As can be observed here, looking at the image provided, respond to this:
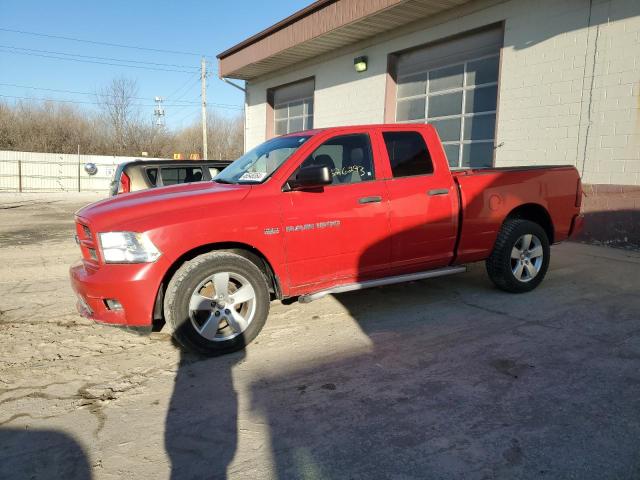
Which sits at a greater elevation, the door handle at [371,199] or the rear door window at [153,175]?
the rear door window at [153,175]

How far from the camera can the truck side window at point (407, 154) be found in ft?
15.2

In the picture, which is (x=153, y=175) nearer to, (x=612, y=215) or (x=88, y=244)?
(x=88, y=244)

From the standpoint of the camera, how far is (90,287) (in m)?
3.52

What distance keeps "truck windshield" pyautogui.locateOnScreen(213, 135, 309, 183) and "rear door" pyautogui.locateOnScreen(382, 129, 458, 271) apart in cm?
98

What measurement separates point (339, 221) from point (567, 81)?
6.75 meters

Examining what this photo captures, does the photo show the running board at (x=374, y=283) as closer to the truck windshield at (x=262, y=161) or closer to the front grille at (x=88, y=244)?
the truck windshield at (x=262, y=161)

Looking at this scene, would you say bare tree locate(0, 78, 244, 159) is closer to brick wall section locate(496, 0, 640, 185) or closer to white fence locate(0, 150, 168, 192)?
white fence locate(0, 150, 168, 192)

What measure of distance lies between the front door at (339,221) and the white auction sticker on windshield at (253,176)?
1.07ft

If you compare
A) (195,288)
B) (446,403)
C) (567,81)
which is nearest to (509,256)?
(446,403)

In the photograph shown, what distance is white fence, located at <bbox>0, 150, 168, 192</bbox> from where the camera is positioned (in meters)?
29.4

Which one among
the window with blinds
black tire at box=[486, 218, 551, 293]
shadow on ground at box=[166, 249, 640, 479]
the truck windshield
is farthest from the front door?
the window with blinds

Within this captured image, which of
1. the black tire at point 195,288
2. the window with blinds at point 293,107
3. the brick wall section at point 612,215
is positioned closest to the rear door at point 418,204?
the black tire at point 195,288

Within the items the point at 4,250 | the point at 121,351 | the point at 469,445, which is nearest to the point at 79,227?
the point at 121,351

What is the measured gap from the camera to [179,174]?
28.0 feet
